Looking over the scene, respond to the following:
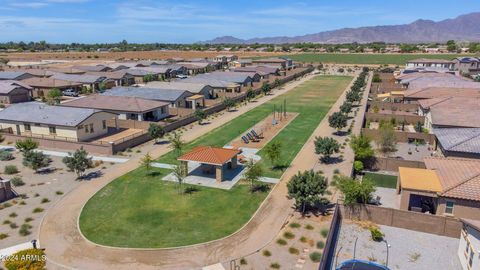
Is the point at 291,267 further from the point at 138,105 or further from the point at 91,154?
the point at 138,105

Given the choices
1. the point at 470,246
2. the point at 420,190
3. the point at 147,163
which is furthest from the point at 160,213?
the point at 470,246

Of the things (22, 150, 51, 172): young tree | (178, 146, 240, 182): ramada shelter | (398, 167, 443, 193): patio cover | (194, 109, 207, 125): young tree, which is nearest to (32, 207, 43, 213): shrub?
(22, 150, 51, 172): young tree

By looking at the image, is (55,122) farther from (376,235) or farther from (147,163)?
(376,235)

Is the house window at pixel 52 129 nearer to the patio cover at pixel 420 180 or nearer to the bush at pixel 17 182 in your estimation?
the bush at pixel 17 182

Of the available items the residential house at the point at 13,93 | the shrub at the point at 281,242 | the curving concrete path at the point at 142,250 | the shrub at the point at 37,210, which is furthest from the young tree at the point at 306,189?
the residential house at the point at 13,93

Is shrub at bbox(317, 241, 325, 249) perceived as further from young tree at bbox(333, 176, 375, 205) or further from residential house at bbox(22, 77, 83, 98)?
residential house at bbox(22, 77, 83, 98)

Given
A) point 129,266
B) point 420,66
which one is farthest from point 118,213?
point 420,66
